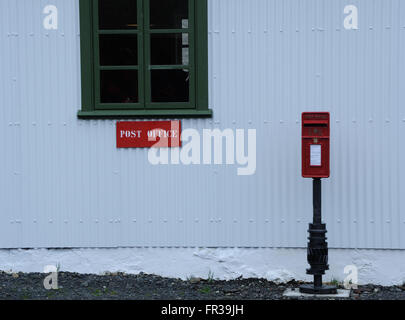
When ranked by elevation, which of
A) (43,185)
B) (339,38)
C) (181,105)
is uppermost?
(339,38)

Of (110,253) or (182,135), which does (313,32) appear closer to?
(182,135)

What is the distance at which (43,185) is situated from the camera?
424 inches

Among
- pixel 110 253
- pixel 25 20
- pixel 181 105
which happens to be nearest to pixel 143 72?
pixel 181 105

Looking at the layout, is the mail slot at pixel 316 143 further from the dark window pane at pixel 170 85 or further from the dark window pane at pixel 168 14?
the dark window pane at pixel 168 14

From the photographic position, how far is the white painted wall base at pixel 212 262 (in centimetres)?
1055

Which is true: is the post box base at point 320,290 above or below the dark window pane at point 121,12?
below

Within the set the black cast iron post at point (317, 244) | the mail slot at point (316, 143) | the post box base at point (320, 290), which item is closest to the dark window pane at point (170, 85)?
the mail slot at point (316, 143)

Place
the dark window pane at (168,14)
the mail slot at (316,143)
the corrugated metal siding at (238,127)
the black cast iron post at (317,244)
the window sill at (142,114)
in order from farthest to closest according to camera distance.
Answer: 1. the dark window pane at (168,14)
2. the window sill at (142,114)
3. the corrugated metal siding at (238,127)
4. the black cast iron post at (317,244)
5. the mail slot at (316,143)

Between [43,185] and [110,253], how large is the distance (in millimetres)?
1155

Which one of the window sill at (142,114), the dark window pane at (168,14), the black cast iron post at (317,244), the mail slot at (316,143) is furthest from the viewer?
the dark window pane at (168,14)

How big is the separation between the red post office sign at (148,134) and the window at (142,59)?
0.37ft

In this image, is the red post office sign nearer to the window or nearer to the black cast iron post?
the window

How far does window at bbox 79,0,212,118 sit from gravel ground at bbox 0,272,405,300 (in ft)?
6.50

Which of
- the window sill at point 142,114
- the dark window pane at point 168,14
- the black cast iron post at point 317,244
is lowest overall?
the black cast iron post at point 317,244
